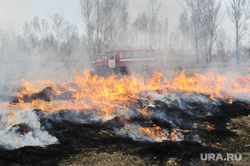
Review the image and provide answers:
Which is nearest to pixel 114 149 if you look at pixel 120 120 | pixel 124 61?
pixel 120 120

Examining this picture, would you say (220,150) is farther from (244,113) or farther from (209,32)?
(209,32)

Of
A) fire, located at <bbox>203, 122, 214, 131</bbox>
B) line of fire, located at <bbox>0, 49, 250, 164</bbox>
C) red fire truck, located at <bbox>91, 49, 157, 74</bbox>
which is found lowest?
fire, located at <bbox>203, 122, 214, 131</bbox>

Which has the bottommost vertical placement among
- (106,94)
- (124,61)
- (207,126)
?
(207,126)

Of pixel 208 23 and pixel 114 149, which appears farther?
pixel 208 23

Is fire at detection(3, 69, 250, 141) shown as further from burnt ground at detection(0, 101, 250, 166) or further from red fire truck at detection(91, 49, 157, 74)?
red fire truck at detection(91, 49, 157, 74)

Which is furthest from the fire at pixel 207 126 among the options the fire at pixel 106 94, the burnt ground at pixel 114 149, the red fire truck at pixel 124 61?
the red fire truck at pixel 124 61

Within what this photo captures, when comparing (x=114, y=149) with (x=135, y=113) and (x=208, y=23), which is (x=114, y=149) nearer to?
(x=135, y=113)

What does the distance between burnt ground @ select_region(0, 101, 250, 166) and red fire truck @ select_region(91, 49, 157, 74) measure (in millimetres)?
10152

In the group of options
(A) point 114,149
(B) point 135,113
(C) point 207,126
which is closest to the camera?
(A) point 114,149

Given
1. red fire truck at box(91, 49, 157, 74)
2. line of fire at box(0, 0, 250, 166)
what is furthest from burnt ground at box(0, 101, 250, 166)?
red fire truck at box(91, 49, 157, 74)

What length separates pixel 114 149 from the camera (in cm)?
488

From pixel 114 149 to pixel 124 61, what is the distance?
41.5ft

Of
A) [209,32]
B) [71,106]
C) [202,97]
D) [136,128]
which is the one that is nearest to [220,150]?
[136,128]

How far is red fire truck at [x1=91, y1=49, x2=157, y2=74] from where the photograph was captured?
16.1 m
